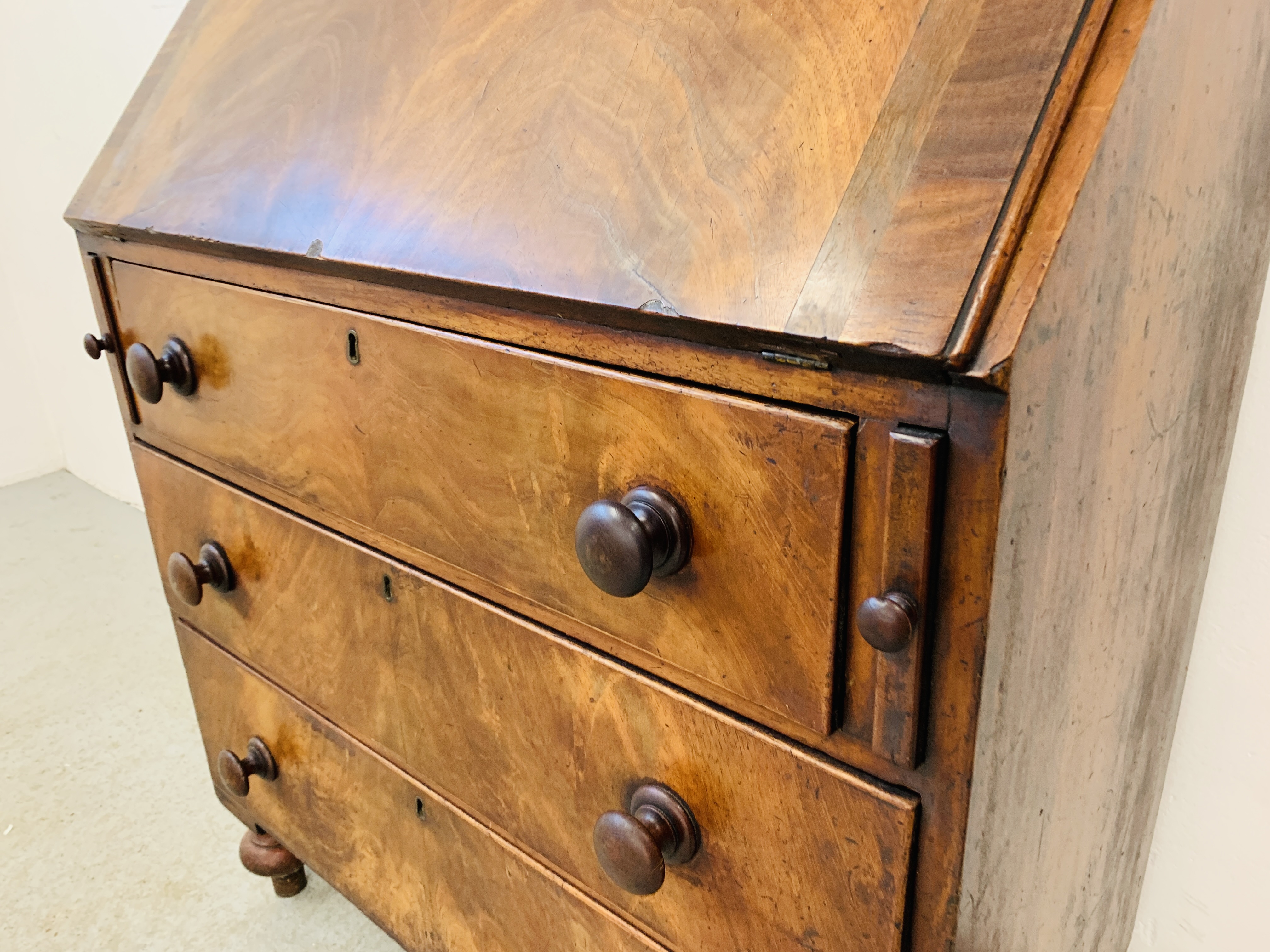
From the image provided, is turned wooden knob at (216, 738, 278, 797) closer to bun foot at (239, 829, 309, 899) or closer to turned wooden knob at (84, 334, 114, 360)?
bun foot at (239, 829, 309, 899)

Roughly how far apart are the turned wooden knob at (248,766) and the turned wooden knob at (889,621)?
0.81m

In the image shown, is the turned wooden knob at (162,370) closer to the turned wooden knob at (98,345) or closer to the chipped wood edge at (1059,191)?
the turned wooden knob at (98,345)

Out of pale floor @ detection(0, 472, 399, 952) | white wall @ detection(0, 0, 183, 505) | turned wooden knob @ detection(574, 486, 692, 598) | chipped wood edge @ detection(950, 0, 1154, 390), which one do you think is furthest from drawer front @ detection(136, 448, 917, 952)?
white wall @ detection(0, 0, 183, 505)

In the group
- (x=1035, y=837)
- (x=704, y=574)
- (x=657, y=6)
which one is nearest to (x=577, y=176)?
(x=657, y=6)

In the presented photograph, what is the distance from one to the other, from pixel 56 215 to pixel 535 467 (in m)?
2.16

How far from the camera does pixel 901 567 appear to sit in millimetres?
426

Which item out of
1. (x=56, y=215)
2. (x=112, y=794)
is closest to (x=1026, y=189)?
(x=112, y=794)

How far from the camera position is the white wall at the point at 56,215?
73.5 inches

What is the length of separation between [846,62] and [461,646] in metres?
0.49

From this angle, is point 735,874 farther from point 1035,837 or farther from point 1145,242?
point 1145,242

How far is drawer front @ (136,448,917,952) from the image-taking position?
1.68 ft

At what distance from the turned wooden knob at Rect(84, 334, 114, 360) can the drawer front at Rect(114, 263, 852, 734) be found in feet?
0.24

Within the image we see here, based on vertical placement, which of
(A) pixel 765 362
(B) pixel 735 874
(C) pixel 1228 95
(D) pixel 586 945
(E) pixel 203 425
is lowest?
(D) pixel 586 945

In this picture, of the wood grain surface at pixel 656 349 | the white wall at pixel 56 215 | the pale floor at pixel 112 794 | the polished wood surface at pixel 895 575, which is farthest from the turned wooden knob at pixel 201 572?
the white wall at pixel 56 215
